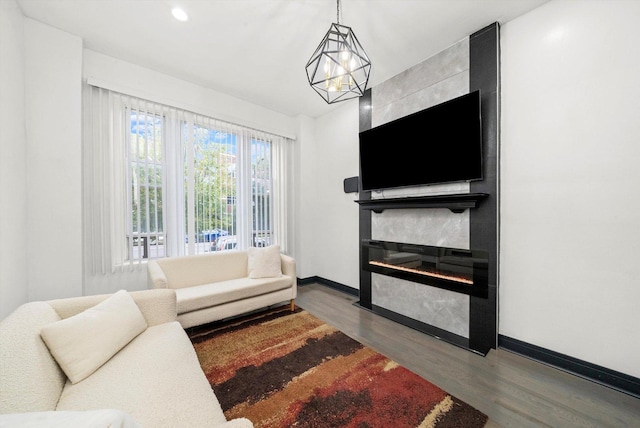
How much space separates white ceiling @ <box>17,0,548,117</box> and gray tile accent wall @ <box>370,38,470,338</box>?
0.20 metres

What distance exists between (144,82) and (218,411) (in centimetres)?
353

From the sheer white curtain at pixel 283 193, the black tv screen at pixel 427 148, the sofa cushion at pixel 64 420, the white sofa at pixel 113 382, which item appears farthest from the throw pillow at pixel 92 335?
the black tv screen at pixel 427 148

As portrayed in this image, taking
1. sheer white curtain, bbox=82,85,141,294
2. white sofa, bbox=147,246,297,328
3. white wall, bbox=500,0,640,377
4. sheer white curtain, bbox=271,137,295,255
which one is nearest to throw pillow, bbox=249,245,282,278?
white sofa, bbox=147,246,297,328

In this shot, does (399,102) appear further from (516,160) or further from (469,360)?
(469,360)

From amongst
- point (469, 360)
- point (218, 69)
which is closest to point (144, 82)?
point (218, 69)

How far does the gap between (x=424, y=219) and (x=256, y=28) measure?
8.59 feet

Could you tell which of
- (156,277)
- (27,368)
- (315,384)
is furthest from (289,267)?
(27,368)

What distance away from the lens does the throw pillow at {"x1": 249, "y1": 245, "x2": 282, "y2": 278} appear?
3.09 m

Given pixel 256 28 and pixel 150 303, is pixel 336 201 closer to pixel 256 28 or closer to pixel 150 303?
pixel 256 28

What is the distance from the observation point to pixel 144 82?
292 cm

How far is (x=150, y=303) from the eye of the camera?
181cm

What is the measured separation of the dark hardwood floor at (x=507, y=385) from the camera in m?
1.49

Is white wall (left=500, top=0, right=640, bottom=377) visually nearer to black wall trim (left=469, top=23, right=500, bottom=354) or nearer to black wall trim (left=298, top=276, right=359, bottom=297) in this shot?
black wall trim (left=469, top=23, right=500, bottom=354)

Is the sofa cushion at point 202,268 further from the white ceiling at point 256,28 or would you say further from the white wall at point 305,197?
the white ceiling at point 256,28
